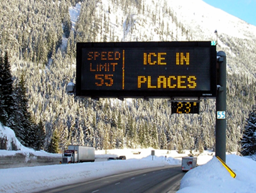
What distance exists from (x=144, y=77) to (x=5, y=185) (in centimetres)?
936

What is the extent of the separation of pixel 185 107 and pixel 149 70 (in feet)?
10.8

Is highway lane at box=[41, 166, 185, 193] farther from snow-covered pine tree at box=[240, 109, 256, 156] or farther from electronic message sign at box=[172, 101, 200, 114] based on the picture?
snow-covered pine tree at box=[240, 109, 256, 156]

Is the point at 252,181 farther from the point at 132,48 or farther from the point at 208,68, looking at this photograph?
the point at 132,48

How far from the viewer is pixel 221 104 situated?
18469 mm

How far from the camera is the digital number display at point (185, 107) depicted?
18891 millimetres

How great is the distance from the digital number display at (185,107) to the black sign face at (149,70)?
5.00 ft

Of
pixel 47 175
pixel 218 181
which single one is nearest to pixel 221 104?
pixel 218 181

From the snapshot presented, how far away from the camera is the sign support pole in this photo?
714 inches

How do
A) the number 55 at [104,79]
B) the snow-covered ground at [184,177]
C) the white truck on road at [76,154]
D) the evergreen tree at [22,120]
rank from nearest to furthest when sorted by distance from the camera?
the snow-covered ground at [184,177] → the number 55 at [104,79] → the white truck on road at [76,154] → the evergreen tree at [22,120]

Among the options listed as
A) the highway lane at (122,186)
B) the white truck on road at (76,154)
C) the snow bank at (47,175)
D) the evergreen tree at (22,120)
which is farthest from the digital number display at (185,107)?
the evergreen tree at (22,120)

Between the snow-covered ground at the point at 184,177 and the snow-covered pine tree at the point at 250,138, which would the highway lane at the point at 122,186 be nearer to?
the snow-covered ground at the point at 184,177

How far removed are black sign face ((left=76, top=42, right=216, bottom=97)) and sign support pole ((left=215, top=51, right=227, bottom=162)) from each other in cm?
84

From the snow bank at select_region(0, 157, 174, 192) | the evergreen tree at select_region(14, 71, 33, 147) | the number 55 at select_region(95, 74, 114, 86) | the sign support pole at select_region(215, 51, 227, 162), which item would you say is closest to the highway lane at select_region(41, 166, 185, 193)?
the snow bank at select_region(0, 157, 174, 192)

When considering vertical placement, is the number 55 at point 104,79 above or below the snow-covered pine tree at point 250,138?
above
